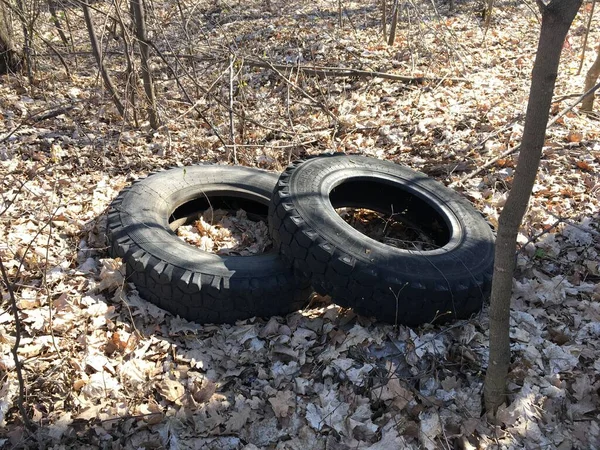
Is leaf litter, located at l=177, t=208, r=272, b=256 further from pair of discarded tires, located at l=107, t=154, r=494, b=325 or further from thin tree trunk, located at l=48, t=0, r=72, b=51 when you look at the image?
thin tree trunk, located at l=48, t=0, r=72, b=51

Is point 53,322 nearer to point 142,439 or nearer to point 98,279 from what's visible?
point 98,279

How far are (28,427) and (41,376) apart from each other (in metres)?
0.37

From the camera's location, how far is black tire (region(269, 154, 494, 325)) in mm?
3604

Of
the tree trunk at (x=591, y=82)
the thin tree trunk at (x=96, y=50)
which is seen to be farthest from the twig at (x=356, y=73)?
the thin tree trunk at (x=96, y=50)

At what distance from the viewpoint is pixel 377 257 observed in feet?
12.2

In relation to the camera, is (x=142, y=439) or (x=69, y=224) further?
(x=69, y=224)

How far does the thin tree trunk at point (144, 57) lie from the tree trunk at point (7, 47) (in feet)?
8.38

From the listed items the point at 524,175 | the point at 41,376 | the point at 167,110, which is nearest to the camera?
the point at 524,175

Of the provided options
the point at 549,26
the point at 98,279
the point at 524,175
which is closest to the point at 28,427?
the point at 98,279

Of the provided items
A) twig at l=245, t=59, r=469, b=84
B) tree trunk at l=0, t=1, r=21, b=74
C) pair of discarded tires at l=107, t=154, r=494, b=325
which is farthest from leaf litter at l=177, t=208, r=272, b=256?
tree trunk at l=0, t=1, r=21, b=74

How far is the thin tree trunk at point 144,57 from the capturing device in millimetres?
5848

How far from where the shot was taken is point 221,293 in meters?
3.80

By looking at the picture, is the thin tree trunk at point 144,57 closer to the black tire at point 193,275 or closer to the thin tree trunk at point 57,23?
the thin tree trunk at point 57,23

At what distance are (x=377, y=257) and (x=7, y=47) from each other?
674cm
